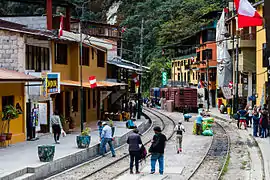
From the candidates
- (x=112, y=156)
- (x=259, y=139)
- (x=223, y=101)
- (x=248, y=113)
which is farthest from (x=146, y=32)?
(x=112, y=156)

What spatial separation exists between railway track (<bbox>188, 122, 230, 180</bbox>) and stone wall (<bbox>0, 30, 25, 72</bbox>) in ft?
32.6

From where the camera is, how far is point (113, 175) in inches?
679

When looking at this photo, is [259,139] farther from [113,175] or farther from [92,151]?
[113,175]

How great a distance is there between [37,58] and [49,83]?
3.35 metres

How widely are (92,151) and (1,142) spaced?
12.6 ft


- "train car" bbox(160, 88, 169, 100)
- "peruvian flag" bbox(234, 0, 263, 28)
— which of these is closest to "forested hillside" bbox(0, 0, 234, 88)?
"train car" bbox(160, 88, 169, 100)

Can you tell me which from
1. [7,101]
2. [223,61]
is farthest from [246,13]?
[223,61]

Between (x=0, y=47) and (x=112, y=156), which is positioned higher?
(x=0, y=47)

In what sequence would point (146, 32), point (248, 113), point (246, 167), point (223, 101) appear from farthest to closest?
1. point (146, 32)
2. point (223, 101)
3. point (248, 113)
4. point (246, 167)

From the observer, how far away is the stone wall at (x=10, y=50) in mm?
23969

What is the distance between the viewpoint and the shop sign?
2327cm

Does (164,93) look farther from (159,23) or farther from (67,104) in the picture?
(67,104)

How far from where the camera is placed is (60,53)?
99.8ft

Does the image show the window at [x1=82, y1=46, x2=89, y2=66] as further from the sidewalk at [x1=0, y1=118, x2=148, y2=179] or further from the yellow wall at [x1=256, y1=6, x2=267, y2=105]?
the yellow wall at [x1=256, y1=6, x2=267, y2=105]
